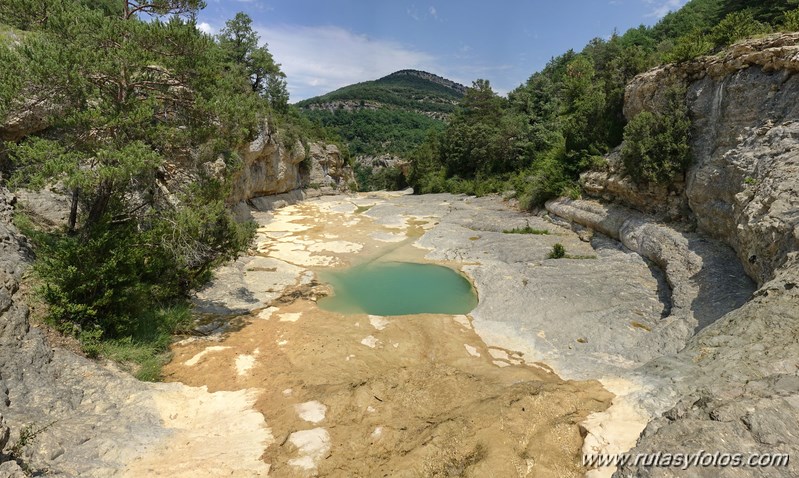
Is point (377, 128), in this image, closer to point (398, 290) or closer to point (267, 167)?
point (267, 167)

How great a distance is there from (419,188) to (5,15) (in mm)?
42006

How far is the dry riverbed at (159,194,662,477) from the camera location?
5.01 metres

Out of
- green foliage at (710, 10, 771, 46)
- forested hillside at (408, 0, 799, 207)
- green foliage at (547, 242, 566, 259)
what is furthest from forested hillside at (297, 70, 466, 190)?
green foliage at (710, 10, 771, 46)

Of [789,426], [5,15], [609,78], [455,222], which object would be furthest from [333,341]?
[609,78]

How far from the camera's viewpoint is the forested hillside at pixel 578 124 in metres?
14.3

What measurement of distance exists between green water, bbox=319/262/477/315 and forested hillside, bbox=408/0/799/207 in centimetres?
889

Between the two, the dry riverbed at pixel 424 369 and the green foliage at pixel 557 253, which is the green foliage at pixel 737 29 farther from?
the green foliage at pixel 557 253

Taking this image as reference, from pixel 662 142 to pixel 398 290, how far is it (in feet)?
37.2

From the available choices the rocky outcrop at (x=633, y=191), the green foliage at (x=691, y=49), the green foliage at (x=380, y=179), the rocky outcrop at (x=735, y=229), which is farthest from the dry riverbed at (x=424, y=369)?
the green foliage at (x=380, y=179)

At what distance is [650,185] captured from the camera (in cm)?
1498

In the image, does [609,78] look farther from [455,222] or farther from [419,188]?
[419,188]

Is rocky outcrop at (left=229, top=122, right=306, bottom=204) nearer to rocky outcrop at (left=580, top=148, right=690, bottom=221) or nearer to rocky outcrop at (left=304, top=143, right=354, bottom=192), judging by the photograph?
rocky outcrop at (left=304, top=143, right=354, bottom=192)

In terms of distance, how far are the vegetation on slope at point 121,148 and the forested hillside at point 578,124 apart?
579 inches

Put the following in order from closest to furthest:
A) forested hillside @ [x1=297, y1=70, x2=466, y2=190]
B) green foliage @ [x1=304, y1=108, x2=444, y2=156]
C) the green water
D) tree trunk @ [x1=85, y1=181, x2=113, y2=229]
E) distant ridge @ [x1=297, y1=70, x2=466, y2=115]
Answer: tree trunk @ [x1=85, y1=181, x2=113, y2=229], the green water, forested hillside @ [x1=297, y1=70, x2=466, y2=190], green foliage @ [x1=304, y1=108, x2=444, y2=156], distant ridge @ [x1=297, y1=70, x2=466, y2=115]
